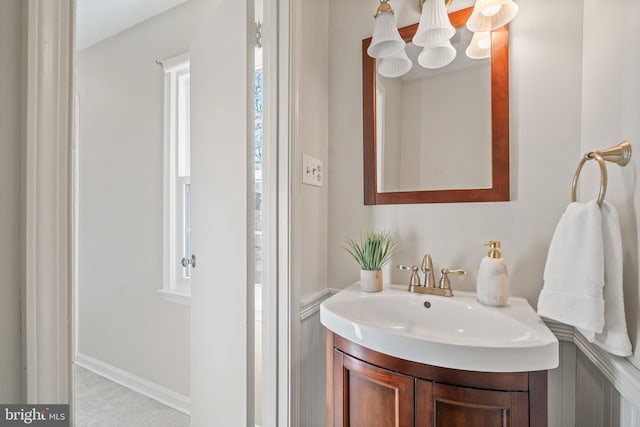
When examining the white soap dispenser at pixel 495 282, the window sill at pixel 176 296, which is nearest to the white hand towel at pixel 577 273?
the white soap dispenser at pixel 495 282

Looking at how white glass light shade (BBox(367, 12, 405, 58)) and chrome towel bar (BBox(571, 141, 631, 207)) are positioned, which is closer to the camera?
chrome towel bar (BBox(571, 141, 631, 207))

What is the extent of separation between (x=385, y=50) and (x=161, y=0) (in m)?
1.54

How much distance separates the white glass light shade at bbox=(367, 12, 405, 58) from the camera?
1.23m

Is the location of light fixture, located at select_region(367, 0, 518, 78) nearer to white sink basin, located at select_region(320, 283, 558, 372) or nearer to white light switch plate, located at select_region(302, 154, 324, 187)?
white light switch plate, located at select_region(302, 154, 324, 187)

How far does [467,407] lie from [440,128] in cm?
96

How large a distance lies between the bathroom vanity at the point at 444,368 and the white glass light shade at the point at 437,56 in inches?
35.8

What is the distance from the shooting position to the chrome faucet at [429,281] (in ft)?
3.69

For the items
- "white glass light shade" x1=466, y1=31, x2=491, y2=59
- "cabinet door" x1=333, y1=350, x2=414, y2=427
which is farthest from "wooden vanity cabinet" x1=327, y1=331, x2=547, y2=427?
"white glass light shade" x1=466, y1=31, x2=491, y2=59

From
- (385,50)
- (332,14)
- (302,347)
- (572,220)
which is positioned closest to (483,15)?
(385,50)

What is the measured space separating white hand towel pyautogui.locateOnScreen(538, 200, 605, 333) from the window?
185cm

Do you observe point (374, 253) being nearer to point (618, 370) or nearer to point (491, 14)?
point (618, 370)

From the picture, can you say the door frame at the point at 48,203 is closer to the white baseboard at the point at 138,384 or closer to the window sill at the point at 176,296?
the window sill at the point at 176,296

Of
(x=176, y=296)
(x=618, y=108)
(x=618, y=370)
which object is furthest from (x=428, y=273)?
(x=176, y=296)

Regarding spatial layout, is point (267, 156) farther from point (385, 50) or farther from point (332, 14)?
point (332, 14)
